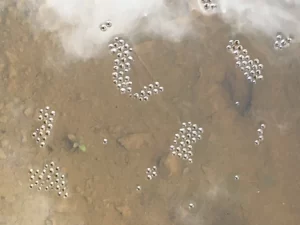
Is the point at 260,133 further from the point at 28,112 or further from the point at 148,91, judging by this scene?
the point at 28,112

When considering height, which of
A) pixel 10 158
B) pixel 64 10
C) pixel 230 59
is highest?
pixel 64 10

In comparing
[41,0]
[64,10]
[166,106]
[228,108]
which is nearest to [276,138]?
[228,108]

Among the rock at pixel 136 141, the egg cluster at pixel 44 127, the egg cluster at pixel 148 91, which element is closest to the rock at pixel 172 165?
the rock at pixel 136 141

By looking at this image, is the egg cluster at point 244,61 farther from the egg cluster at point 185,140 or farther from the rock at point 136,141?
the rock at point 136,141

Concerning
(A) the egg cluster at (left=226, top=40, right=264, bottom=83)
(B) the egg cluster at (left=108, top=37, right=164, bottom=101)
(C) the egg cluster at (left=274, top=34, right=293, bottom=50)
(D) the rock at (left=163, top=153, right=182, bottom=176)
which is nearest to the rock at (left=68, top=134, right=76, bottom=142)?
(B) the egg cluster at (left=108, top=37, right=164, bottom=101)

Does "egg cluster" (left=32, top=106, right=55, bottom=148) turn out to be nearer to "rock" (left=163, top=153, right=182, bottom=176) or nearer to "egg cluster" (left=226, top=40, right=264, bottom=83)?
"rock" (left=163, top=153, right=182, bottom=176)

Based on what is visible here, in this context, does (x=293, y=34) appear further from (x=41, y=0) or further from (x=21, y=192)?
(x=21, y=192)
